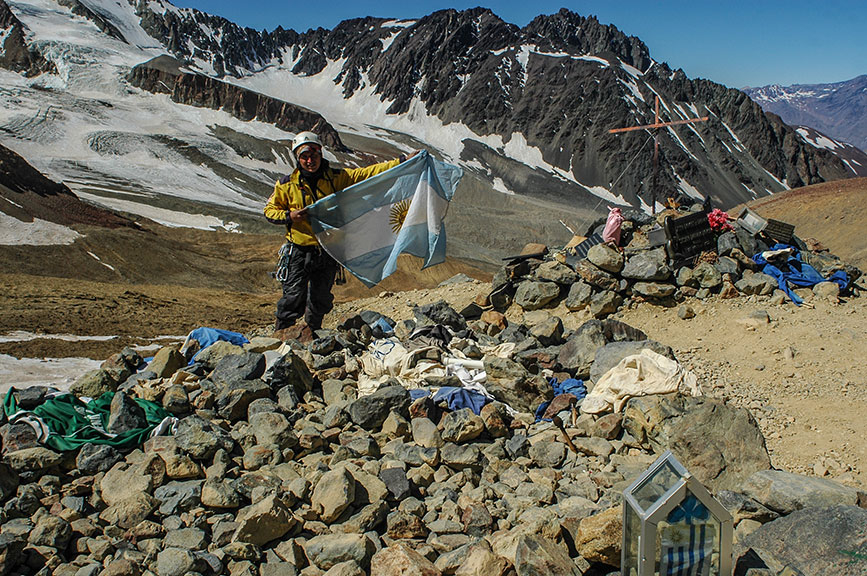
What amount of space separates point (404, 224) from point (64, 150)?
46.1m

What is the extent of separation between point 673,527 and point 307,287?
13.0ft

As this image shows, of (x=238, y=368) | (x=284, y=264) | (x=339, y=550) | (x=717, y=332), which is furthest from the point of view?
(x=717, y=332)

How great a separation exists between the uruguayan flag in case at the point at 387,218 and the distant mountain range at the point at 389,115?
23.4 m

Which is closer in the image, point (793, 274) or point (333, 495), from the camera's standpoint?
point (333, 495)

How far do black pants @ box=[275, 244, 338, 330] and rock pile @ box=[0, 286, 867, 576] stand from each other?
563mm

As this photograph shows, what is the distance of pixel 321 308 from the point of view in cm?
563

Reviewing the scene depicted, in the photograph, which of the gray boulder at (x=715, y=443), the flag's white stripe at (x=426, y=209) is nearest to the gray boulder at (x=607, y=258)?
the flag's white stripe at (x=426, y=209)

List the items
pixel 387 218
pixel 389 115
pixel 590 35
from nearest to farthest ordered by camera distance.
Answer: pixel 387 218
pixel 389 115
pixel 590 35

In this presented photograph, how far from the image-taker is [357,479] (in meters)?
3.40

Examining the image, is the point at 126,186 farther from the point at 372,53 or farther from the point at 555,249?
the point at 372,53

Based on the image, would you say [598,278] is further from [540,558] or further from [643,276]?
[540,558]

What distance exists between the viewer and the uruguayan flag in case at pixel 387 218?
556 cm

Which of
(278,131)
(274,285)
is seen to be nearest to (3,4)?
(278,131)

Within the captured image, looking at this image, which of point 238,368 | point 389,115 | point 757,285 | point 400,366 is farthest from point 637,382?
point 389,115
